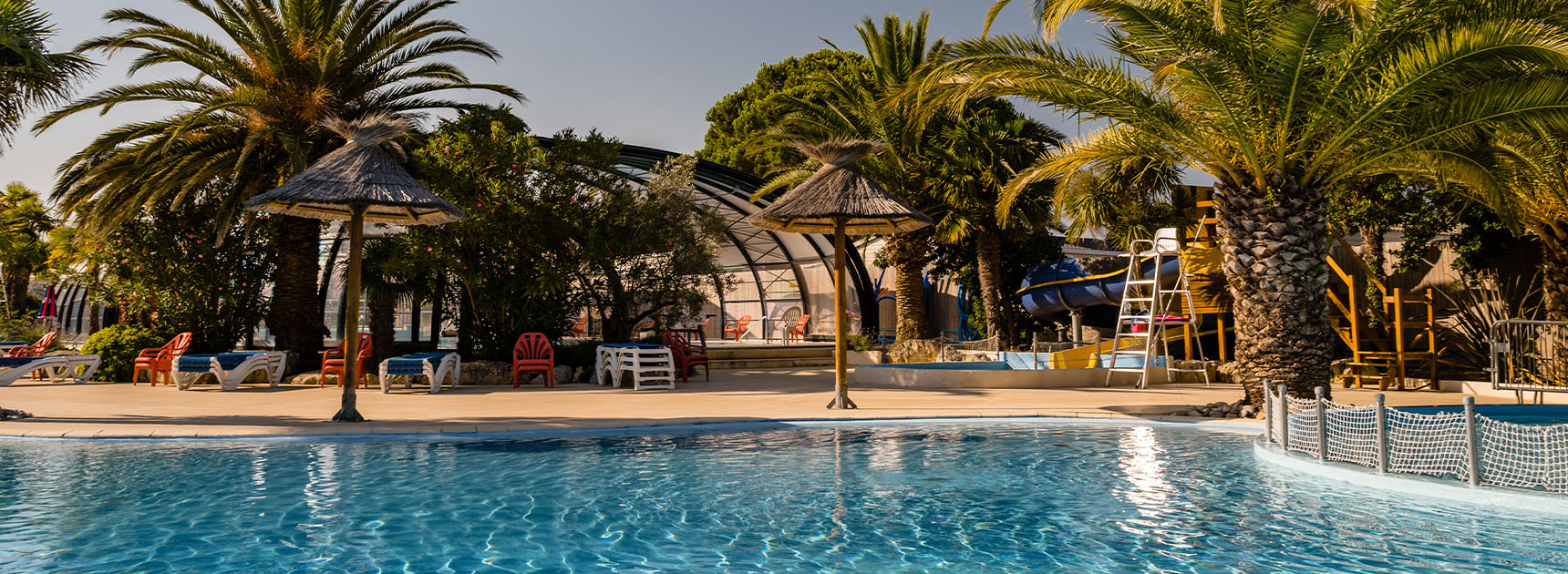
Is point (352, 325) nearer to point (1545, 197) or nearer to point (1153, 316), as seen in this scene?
point (1153, 316)

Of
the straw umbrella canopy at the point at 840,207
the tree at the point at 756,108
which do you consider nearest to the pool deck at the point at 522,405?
the straw umbrella canopy at the point at 840,207

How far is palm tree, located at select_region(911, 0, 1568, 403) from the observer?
7879 mm

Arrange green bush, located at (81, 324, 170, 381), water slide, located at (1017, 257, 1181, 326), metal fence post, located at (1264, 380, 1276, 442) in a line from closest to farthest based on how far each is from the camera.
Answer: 1. metal fence post, located at (1264, 380, 1276, 442)
2. green bush, located at (81, 324, 170, 381)
3. water slide, located at (1017, 257, 1181, 326)

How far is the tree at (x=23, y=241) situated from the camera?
82.6ft

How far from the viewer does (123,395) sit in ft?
40.4

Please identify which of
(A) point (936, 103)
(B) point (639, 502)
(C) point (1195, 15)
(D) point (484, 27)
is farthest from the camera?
(D) point (484, 27)

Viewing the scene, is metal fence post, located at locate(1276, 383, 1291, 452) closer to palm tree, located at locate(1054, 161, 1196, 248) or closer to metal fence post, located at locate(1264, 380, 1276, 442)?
metal fence post, located at locate(1264, 380, 1276, 442)

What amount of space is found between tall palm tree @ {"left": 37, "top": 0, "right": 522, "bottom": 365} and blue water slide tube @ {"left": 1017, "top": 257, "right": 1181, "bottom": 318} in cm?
1165

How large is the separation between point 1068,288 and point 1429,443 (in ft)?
41.7

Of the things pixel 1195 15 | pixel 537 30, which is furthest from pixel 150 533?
pixel 537 30

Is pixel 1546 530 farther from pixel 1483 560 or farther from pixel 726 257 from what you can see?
pixel 726 257

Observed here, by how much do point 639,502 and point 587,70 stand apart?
1273 cm

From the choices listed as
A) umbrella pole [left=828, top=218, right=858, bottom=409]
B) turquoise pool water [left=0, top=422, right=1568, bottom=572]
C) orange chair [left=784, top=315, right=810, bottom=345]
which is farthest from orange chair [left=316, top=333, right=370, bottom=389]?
orange chair [left=784, top=315, right=810, bottom=345]

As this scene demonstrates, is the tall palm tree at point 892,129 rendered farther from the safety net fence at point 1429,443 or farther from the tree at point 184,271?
the safety net fence at point 1429,443
